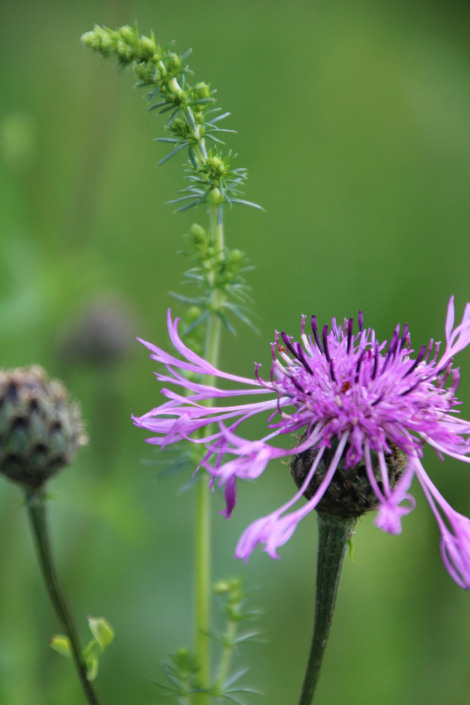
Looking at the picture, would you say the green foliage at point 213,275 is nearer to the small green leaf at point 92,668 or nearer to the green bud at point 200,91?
the green bud at point 200,91

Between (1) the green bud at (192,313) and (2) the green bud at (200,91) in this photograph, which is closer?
(2) the green bud at (200,91)

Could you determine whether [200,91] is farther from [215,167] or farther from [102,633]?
[102,633]

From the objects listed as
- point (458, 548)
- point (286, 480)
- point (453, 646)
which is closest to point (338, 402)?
point (458, 548)

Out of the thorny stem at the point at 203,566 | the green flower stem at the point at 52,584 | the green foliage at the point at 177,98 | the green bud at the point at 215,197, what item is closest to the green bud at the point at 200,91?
the green foliage at the point at 177,98

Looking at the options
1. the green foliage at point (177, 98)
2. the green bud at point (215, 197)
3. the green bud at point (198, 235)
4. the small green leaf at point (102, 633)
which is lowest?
the small green leaf at point (102, 633)

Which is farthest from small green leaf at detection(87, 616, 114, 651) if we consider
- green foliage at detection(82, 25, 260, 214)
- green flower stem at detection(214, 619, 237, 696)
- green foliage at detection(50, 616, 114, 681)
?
green foliage at detection(82, 25, 260, 214)
